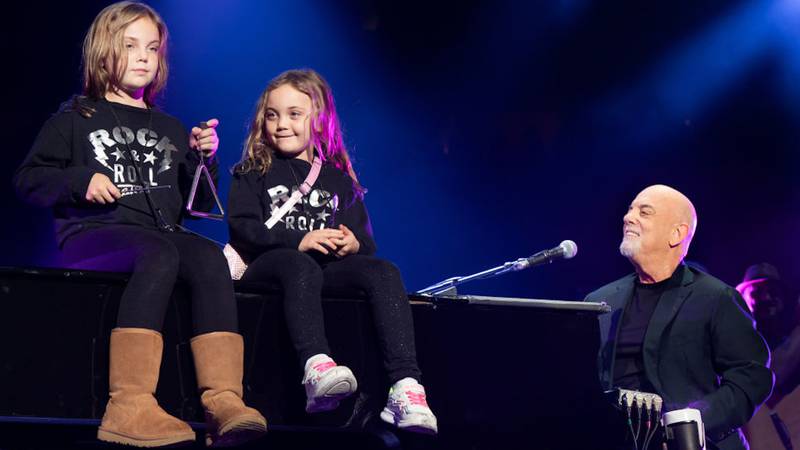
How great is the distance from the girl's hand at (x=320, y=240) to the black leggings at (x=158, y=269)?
394mm

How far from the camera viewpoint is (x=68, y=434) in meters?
2.68

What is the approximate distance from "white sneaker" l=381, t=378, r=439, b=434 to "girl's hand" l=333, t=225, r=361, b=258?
1.85 feet

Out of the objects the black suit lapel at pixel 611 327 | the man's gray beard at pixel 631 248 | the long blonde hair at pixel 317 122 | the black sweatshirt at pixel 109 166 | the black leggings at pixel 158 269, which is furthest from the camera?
the man's gray beard at pixel 631 248

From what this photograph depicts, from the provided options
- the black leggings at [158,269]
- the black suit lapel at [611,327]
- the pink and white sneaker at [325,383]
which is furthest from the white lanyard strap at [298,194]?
the black suit lapel at [611,327]

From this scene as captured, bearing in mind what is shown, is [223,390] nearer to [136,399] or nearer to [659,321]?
[136,399]

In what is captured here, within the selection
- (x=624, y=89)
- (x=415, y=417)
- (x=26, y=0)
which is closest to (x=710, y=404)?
(x=415, y=417)

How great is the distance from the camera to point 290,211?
3.37m

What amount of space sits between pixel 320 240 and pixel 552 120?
3262 mm

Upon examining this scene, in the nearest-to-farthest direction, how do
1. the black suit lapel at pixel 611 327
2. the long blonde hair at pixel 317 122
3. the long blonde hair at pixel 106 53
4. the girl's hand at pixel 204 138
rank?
1. the girl's hand at pixel 204 138
2. the long blonde hair at pixel 106 53
3. the long blonde hair at pixel 317 122
4. the black suit lapel at pixel 611 327

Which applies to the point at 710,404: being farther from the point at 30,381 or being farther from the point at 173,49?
the point at 173,49

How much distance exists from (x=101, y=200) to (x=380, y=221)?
2.91m

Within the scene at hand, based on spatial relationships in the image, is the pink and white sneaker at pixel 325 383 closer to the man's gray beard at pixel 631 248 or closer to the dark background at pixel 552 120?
the man's gray beard at pixel 631 248

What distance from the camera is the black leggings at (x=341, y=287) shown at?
283cm

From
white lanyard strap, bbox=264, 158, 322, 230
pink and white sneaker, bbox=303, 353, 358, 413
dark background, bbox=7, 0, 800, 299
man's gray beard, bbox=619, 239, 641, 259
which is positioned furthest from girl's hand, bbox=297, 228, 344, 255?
dark background, bbox=7, 0, 800, 299
